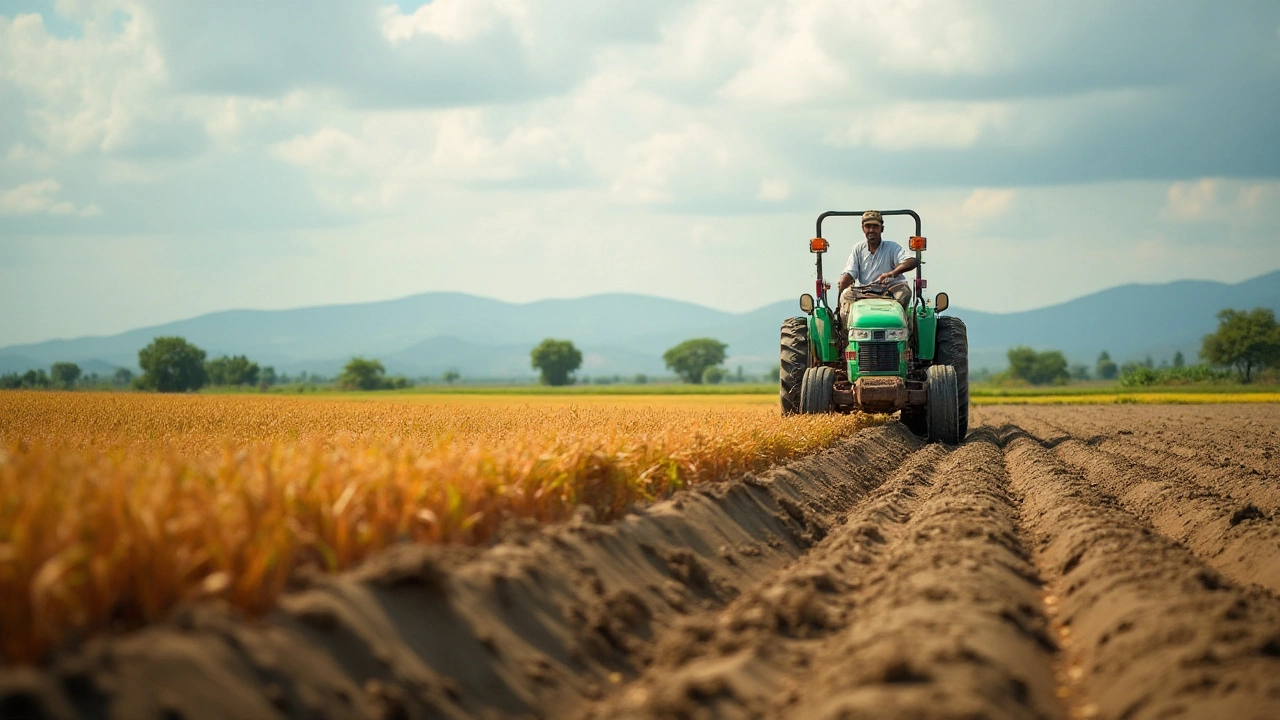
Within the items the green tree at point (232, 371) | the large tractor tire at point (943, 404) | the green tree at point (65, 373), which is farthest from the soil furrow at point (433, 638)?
the green tree at point (65, 373)

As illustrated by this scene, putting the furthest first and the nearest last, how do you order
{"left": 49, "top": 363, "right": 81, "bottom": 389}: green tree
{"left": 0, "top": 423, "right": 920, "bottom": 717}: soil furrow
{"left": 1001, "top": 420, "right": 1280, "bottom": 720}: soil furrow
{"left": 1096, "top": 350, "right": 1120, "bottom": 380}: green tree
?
{"left": 1096, "top": 350, "right": 1120, "bottom": 380}: green tree < {"left": 49, "top": 363, "right": 81, "bottom": 389}: green tree < {"left": 1001, "top": 420, "right": 1280, "bottom": 720}: soil furrow < {"left": 0, "top": 423, "right": 920, "bottom": 717}: soil furrow

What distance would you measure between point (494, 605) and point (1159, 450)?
590 inches

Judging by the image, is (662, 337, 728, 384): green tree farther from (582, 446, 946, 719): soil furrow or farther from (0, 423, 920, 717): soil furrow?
(0, 423, 920, 717): soil furrow

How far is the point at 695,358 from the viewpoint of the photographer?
15250cm

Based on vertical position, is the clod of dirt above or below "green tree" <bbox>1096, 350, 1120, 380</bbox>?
below

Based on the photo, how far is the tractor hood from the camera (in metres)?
15.7

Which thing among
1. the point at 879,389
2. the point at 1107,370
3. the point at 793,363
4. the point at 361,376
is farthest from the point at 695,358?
the point at 879,389

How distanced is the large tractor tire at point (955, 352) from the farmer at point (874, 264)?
996 mm

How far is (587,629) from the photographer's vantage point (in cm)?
520

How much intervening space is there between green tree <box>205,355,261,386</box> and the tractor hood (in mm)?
100065

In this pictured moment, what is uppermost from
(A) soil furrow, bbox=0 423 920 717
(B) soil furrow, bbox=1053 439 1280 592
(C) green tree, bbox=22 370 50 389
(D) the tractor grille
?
(C) green tree, bbox=22 370 50 389

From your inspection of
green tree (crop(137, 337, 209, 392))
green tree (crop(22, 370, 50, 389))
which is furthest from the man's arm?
green tree (crop(22, 370, 50, 389))

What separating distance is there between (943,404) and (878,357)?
4.80 ft

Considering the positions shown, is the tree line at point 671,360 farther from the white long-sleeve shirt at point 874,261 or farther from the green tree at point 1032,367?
the white long-sleeve shirt at point 874,261
